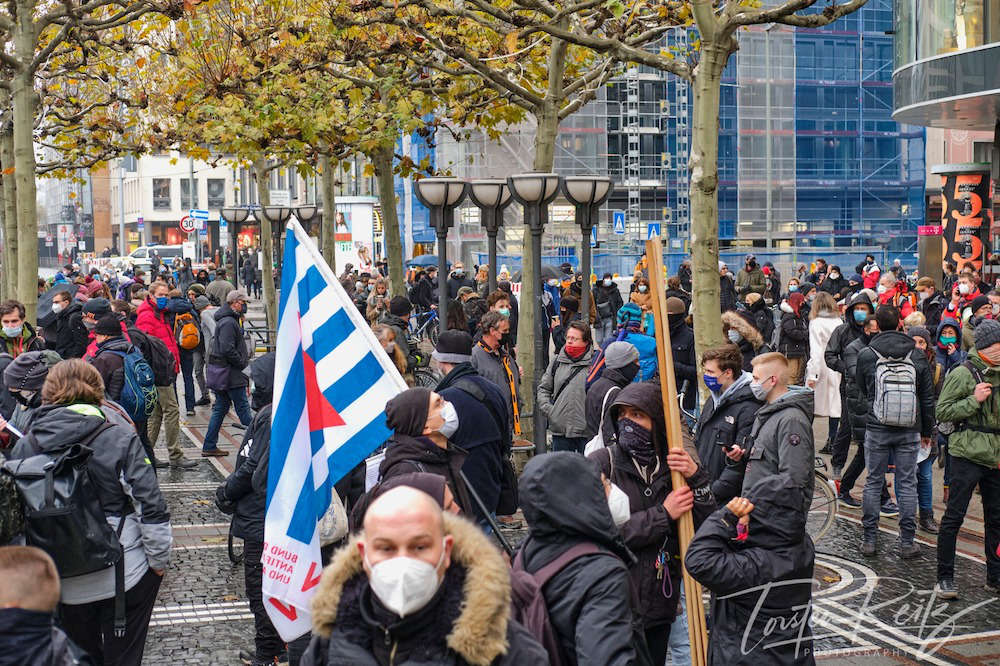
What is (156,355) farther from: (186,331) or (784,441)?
(784,441)

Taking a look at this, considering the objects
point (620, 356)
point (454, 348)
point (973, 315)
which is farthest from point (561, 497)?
point (973, 315)

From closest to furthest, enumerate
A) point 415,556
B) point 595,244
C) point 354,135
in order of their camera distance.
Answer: point 415,556
point 354,135
point 595,244

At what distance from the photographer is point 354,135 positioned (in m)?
20.0

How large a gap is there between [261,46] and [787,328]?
476 inches

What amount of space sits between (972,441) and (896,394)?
107 cm

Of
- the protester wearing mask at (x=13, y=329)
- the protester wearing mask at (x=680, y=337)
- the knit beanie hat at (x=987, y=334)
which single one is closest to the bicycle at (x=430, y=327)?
the protester wearing mask at (x=680, y=337)

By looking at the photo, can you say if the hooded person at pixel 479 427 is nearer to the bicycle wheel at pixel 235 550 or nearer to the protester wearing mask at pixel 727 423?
the protester wearing mask at pixel 727 423

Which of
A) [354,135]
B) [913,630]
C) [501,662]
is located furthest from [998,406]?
[354,135]

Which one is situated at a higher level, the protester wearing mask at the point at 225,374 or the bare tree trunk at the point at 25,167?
the bare tree trunk at the point at 25,167

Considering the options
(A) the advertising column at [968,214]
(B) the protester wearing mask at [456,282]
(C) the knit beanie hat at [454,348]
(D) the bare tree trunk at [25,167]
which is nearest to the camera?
(C) the knit beanie hat at [454,348]

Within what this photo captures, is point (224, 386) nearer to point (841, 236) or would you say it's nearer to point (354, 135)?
point (354, 135)

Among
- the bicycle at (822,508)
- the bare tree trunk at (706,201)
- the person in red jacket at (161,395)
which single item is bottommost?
the bicycle at (822,508)

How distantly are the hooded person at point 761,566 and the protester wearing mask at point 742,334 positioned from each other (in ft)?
19.9

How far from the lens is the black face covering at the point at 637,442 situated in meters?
5.66
